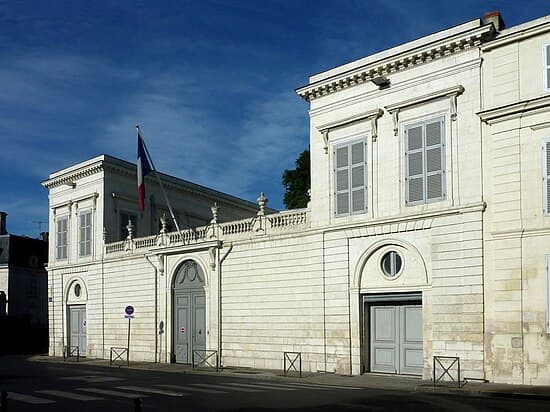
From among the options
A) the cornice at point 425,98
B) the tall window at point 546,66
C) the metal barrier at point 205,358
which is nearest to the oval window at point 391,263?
the cornice at point 425,98

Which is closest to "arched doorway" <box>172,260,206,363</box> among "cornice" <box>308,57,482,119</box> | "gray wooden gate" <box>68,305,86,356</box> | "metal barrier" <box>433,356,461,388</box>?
"gray wooden gate" <box>68,305,86,356</box>

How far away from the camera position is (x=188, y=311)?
95.0ft

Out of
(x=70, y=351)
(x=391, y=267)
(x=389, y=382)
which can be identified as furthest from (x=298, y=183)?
A: (x=389, y=382)

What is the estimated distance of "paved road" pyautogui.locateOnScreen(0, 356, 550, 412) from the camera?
14.0 metres

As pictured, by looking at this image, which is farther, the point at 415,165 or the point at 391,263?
the point at 391,263

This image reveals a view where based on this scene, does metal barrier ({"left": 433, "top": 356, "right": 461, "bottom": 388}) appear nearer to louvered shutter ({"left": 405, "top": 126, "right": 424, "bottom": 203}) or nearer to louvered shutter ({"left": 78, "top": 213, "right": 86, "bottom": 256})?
louvered shutter ({"left": 405, "top": 126, "right": 424, "bottom": 203})

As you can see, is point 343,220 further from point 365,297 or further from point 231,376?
point 231,376

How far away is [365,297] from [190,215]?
17.2 meters

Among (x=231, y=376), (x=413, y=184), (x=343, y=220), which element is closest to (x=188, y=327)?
(x=231, y=376)

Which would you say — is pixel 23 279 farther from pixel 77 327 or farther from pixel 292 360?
pixel 292 360

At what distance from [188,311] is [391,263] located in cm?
1031

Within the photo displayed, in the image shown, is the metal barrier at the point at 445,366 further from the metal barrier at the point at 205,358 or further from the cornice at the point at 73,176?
the cornice at the point at 73,176

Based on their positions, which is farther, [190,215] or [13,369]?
[190,215]

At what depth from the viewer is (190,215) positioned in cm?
3778
